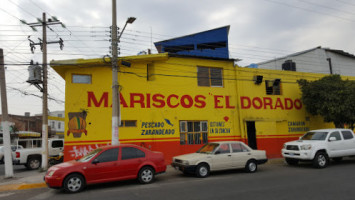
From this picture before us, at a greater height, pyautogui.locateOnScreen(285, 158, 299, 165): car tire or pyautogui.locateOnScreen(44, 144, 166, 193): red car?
pyautogui.locateOnScreen(44, 144, 166, 193): red car

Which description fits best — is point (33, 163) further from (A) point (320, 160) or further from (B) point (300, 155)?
(A) point (320, 160)

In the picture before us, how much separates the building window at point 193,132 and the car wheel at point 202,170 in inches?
195

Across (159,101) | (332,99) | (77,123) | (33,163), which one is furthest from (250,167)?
(33,163)

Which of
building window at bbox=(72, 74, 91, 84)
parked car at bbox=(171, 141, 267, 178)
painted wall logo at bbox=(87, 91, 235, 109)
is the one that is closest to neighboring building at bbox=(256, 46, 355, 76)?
painted wall logo at bbox=(87, 91, 235, 109)

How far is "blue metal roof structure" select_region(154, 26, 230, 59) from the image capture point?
19.8 m

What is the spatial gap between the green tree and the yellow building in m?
1.85

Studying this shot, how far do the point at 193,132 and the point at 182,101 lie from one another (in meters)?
2.06

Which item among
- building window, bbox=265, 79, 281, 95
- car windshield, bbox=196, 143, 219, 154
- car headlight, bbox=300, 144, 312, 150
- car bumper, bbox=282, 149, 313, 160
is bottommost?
car bumper, bbox=282, 149, 313, 160

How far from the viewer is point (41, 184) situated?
9.86 metres

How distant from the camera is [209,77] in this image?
1666 centimetres

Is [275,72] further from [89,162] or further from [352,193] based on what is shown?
[89,162]

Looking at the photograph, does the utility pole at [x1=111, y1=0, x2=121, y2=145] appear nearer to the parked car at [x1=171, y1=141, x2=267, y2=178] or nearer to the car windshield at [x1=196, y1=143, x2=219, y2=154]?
the parked car at [x1=171, y1=141, x2=267, y2=178]

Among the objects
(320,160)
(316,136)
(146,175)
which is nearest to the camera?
(146,175)

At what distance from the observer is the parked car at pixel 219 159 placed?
10.1m
